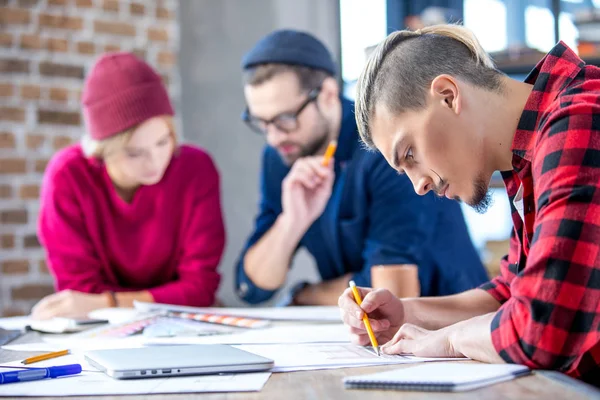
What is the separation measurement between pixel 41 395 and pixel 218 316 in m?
0.72

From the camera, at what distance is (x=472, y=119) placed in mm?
1056

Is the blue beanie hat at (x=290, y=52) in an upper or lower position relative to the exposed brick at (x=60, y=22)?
lower

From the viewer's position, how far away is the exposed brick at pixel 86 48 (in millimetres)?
2875

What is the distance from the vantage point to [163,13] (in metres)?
3.05

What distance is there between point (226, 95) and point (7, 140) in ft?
3.56

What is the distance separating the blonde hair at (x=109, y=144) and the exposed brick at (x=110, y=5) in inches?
35.7

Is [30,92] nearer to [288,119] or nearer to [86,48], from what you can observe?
[86,48]

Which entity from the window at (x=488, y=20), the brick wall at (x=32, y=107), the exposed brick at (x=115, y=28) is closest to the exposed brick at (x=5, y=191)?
the brick wall at (x=32, y=107)

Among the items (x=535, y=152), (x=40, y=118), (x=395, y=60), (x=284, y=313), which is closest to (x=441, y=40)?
(x=395, y=60)

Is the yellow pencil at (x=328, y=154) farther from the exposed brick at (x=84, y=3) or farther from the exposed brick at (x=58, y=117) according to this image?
the exposed brick at (x=84, y=3)

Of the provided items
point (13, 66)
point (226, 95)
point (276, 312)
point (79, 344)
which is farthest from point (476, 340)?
point (226, 95)

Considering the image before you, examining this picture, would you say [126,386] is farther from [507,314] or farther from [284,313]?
[284,313]

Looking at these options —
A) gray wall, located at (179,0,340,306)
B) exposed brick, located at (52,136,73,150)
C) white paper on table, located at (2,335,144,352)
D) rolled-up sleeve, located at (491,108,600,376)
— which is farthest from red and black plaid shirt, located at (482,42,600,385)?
gray wall, located at (179,0,340,306)

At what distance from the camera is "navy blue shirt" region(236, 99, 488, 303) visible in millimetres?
2020
